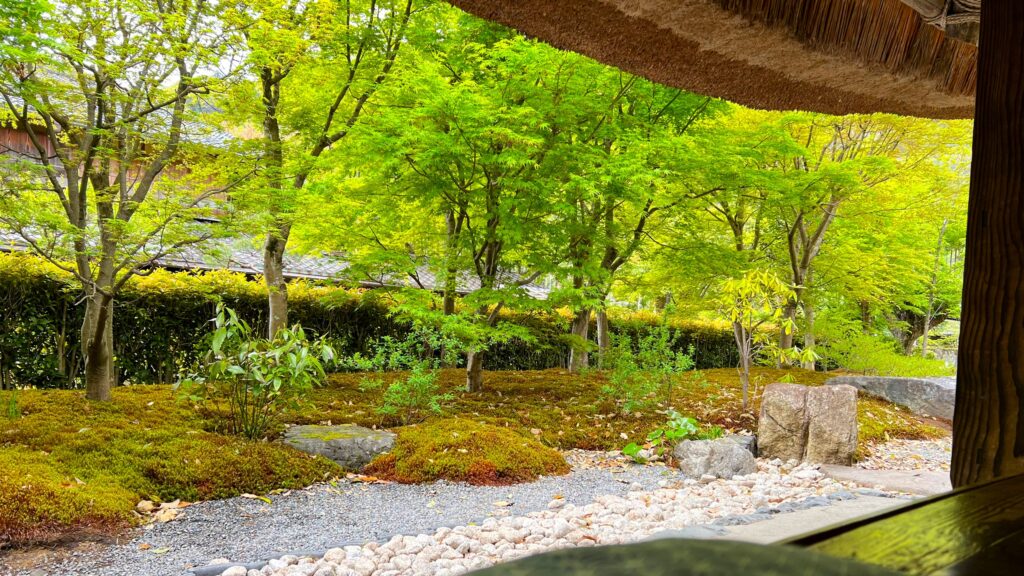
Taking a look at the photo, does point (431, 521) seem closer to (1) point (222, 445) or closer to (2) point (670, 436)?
(1) point (222, 445)

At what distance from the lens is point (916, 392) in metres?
8.33

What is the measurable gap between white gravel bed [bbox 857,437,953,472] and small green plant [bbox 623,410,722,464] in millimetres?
1498

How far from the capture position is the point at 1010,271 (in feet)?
3.81

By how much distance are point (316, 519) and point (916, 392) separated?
843 centimetres

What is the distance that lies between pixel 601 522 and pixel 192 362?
5.40 m

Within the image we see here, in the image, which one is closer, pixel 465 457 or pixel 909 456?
pixel 465 457

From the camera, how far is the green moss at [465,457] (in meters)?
4.32

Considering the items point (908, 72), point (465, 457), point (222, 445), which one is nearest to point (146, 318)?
point (222, 445)

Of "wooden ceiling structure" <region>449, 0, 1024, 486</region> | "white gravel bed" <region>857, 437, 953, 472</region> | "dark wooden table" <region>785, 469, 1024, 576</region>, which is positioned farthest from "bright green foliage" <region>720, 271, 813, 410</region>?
"dark wooden table" <region>785, 469, 1024, 576</region>

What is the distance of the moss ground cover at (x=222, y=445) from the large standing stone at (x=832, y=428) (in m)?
0.85

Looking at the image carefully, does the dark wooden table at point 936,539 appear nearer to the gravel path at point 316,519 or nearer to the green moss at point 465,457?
the gravel path at point 316,519

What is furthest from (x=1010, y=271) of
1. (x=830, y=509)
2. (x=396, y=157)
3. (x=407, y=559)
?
(x=396, y=157)

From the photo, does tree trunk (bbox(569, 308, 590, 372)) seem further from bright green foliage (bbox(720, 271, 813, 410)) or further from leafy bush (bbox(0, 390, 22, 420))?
leafy bush (bbox(0, 390, 22, 420))

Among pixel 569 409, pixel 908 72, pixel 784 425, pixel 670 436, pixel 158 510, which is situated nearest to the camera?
pixel 908 72
